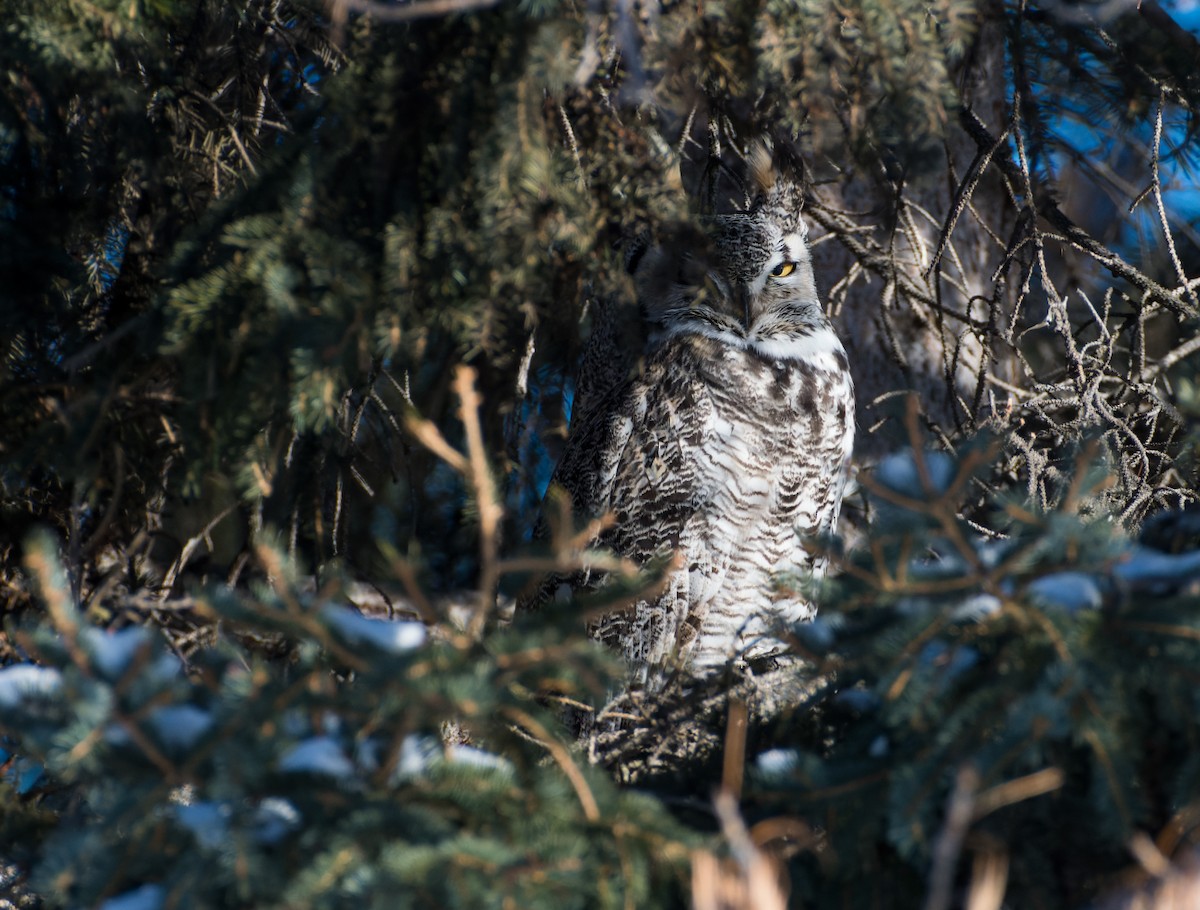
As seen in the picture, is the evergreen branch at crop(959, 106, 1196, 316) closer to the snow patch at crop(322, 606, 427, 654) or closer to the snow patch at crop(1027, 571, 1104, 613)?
the snow patch at crop(1027, 571, 1104, 613)

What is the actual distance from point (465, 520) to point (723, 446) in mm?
1014

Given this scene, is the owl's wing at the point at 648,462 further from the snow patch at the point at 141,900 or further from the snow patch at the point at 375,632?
the snow patch at the point at 141,900

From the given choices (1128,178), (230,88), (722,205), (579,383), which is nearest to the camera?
(230,88)

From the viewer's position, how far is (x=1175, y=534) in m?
1.38

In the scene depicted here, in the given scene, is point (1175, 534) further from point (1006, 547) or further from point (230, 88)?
point (230, 88)

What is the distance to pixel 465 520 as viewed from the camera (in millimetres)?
1575

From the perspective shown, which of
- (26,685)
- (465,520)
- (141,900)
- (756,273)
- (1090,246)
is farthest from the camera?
(756,273)

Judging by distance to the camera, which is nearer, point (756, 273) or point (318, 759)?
point (318, 759)

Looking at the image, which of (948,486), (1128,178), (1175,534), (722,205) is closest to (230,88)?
(722,205)

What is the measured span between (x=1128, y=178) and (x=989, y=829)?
3.16m

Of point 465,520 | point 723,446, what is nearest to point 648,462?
point 723,446

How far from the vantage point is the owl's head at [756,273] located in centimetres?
258

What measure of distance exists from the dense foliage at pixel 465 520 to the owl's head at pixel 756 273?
53 centimetres

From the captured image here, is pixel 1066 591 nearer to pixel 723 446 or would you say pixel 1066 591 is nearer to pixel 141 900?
pixel 141 900
